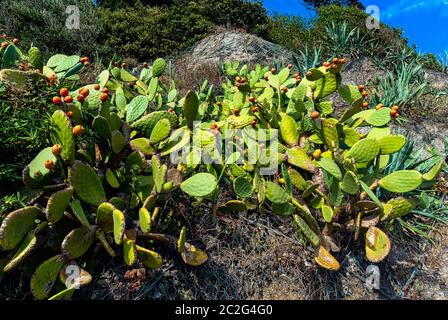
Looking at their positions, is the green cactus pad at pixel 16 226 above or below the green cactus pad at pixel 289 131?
below

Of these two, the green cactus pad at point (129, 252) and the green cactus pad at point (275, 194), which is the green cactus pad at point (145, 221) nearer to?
the green cactus pad at point (129, 252)

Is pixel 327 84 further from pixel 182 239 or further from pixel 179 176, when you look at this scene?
pixel 182 239

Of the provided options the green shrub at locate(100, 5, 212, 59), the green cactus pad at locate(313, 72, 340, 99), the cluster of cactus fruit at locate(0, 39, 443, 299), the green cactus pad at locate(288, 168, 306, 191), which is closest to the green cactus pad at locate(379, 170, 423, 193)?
the cluster of cactus fruit at locate(0, 39, 443, 299)

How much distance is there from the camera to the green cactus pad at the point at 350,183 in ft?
8.12

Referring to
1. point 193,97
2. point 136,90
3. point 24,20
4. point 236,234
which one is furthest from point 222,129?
point 24,20

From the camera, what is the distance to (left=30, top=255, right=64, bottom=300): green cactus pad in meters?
1.91

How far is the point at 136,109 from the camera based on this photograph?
269 centimetres

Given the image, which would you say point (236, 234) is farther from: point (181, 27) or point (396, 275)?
point (181, 27)

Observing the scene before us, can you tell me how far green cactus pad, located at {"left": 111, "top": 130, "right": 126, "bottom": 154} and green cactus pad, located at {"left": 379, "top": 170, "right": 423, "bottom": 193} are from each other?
1712mm

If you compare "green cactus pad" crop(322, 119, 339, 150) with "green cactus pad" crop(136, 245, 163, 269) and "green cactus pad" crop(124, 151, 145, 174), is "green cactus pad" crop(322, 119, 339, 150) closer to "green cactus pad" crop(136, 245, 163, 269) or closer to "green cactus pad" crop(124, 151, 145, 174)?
"green cactus pad" crop(124, 151, 145, 174)

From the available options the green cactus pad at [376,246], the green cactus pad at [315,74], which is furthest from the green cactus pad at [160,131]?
the green cactus pad at [376,246]

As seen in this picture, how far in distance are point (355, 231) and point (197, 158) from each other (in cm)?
118

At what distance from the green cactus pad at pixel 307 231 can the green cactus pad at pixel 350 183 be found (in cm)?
33

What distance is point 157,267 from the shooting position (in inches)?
84.7
